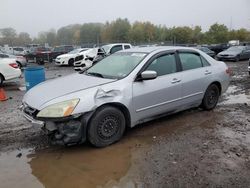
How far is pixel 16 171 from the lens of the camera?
430 centimetres

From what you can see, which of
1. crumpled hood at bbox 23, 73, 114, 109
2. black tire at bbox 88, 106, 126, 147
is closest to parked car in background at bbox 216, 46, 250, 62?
crumpled hood at bbox 23, 73, 114, 109

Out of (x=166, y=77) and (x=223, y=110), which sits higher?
(x=166, y=77)

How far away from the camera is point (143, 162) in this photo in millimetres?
4453

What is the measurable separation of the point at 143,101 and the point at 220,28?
68579 millimetres

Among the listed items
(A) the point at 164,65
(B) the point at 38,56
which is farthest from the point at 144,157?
(B) the point at 38,56

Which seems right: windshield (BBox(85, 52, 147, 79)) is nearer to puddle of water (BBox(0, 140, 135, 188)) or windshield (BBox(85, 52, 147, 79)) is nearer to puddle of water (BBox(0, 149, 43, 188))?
puddle of water (BBox(0, 140, 135, 188))

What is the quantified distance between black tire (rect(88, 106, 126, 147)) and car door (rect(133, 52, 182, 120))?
407 millimetres

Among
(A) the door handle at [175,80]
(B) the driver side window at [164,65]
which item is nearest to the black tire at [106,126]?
(B) the driver side window at [164,65]

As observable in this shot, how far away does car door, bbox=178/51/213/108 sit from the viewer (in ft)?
20.7

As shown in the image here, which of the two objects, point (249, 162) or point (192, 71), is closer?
point (249, 162)

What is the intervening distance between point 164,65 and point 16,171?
3341 mm

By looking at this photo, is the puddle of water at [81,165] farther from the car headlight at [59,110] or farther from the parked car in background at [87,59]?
the parked car in background at [87,59]

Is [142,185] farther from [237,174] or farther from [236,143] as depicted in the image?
[236,143]

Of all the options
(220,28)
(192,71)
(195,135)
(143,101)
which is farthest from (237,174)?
(220,28)
